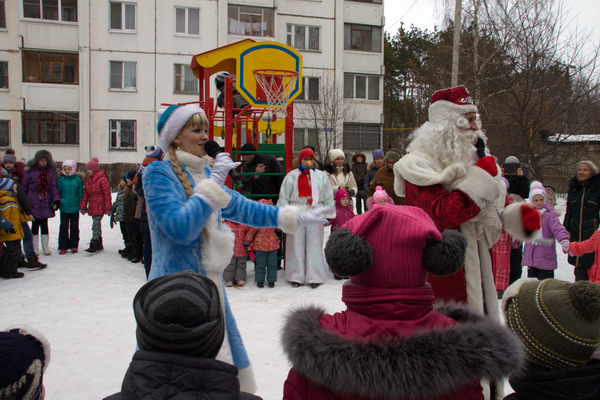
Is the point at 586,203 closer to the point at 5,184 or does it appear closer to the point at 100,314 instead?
the point at 100,314

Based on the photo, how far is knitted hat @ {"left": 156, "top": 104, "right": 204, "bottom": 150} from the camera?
2.67 metres

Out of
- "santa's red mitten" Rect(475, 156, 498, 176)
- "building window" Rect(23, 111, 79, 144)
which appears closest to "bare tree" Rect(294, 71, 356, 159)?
"building window" Rect(23, 111, 79, 144)

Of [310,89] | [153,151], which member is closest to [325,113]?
[310,89]

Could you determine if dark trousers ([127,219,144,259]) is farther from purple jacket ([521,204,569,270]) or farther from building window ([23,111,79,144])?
building window ([23,111,79,144])

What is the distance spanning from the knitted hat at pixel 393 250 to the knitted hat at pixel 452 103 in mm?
1520

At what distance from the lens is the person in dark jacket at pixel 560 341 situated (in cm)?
164

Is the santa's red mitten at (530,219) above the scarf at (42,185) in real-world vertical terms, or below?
above

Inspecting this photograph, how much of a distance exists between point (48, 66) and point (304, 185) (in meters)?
22.2

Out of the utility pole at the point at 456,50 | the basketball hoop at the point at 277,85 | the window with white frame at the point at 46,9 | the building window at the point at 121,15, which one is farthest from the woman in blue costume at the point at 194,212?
the window with white frame at the point at 46,9

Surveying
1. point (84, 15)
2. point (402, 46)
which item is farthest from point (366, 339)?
point (402, 46)

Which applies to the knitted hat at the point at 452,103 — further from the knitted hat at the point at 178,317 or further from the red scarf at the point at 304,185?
the red scarf at the point at 304,185

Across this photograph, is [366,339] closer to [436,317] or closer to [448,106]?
[436,317]

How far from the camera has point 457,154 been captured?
2930 millimetres

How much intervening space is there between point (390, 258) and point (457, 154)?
1480mm
